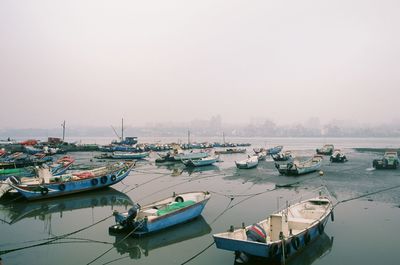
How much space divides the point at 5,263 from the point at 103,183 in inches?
647

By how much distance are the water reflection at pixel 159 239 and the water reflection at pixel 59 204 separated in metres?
8.34

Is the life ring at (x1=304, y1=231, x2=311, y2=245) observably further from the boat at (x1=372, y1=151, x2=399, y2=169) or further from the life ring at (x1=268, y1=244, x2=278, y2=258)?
the boat at (x1=372, y1=151, x2=399, y2=169)

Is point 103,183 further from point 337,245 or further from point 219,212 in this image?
point 337,245

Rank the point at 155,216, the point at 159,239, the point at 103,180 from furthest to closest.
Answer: the point at 103,180 → the point at 155,216 → the point at 159,239

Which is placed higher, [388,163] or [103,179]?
[103,179]

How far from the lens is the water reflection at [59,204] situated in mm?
23427

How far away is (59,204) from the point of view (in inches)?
1033

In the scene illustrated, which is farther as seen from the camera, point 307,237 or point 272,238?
point 307,237

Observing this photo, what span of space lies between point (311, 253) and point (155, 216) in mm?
8435

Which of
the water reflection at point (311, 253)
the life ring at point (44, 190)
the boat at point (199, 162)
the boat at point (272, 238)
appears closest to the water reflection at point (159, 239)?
the boat at point (272, 238)

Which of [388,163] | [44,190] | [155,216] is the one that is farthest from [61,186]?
[388,163]

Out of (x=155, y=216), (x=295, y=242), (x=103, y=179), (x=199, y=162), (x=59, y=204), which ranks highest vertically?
(x=103, y=179)

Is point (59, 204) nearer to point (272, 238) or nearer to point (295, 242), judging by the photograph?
point (272, 238)

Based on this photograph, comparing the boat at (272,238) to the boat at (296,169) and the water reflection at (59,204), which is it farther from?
the boat at (296,169)
